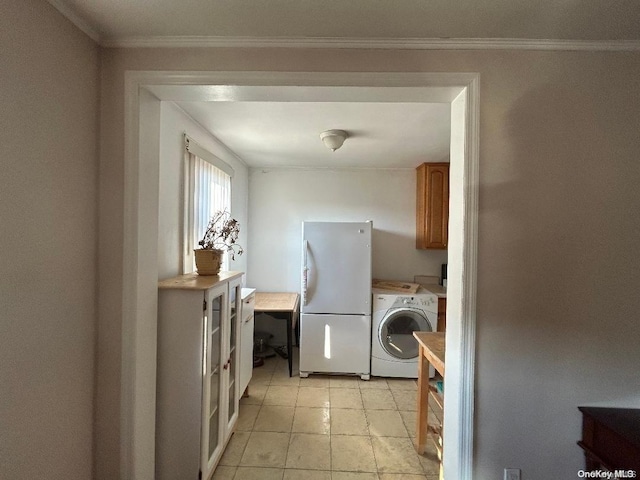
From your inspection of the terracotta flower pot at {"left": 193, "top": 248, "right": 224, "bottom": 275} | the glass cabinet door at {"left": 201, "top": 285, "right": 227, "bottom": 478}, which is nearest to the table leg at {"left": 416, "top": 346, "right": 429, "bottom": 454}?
the glass cabinet door at {"left": 201, "top": 285, "right": 227, "bottom": 478}

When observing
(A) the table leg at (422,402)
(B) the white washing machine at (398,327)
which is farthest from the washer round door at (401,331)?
(A) the table leg at (422,402)

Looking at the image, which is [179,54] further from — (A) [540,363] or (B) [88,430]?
(A) [540,363]

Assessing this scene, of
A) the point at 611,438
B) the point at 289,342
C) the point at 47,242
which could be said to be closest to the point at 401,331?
the point at 289,342

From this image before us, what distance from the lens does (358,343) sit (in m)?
2.95

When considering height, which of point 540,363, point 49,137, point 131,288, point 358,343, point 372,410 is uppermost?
point 49,137

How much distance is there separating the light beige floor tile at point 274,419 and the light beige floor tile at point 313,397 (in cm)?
15

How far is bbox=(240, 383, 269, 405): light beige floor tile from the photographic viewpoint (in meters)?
2.48

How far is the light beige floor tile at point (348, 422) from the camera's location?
2143 millimetres

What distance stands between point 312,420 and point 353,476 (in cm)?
58

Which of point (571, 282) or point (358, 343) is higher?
point (571, 282)

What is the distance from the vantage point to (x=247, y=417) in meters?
2.28

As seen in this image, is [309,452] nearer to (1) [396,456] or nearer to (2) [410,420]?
(1) [396,456]

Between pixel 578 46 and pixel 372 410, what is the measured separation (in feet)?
8.75

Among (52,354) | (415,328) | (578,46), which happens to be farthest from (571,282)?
(52,354)
